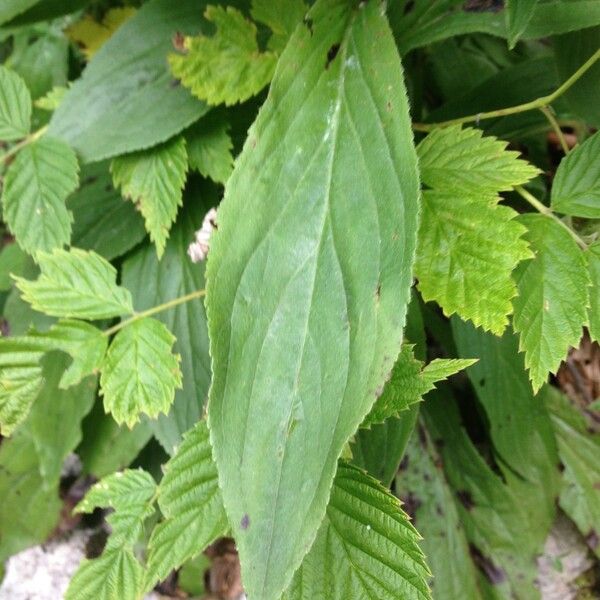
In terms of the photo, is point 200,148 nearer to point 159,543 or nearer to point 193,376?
point 193,376

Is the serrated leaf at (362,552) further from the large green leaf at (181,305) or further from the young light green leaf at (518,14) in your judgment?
the young light green leaf at (518,14)

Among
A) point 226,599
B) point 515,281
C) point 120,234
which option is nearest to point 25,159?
point 120,234

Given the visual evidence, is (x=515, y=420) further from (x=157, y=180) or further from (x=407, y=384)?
(x=157, y=180)

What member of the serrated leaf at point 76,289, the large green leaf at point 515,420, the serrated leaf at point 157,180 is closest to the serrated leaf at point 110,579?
the serrated leaf at point 76,289

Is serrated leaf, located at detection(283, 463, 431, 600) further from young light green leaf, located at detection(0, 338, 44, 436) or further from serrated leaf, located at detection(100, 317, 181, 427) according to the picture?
young light green leaf, located at detection(0, 338, 44, 436)

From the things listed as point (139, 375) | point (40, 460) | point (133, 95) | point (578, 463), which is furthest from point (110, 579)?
point (578, 463)

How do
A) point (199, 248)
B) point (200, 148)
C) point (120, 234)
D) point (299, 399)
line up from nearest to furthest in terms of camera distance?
point (299, 399), point (199, 248), point (200, 148), point (120, 234)
